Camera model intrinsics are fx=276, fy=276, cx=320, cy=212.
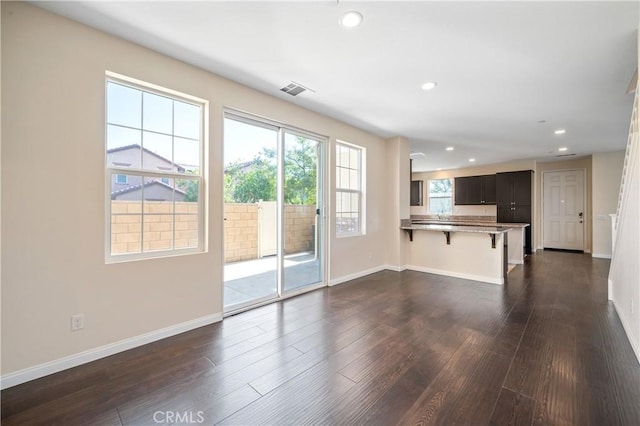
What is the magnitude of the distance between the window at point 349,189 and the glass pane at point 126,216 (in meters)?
2.78

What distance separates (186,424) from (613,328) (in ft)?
12.4

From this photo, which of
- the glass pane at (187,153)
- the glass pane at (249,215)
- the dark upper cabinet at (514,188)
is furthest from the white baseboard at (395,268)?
the dark upper cabinet at (514,188)

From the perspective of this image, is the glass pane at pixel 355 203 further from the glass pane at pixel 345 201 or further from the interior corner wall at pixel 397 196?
the interior corner wall at pixel 397 196

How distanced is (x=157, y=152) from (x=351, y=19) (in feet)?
6.54

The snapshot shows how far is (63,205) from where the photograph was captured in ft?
6.58

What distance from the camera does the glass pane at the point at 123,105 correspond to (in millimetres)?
2295

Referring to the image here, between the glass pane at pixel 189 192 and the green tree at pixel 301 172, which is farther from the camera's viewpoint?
the green tree at pixel 301 172

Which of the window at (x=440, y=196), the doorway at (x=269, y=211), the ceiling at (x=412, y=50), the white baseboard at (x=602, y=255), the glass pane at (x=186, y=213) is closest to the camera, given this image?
the ceiling at (x=412, y=50)

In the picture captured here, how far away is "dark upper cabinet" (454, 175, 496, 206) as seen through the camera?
804 centimetres

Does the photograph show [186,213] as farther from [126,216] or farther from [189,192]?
[126,216]

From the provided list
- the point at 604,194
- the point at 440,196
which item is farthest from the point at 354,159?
the point at 604,194

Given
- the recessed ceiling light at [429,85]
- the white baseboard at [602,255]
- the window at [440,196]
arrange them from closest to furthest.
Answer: the recessed ceiling light at [429,85] < the white baseboard at [602,255] < the window at [440,196]

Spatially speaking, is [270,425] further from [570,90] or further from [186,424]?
[570,90]

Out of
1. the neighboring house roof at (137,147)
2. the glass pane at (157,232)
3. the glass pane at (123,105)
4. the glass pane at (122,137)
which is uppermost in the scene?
the glass pane at (123,105)
